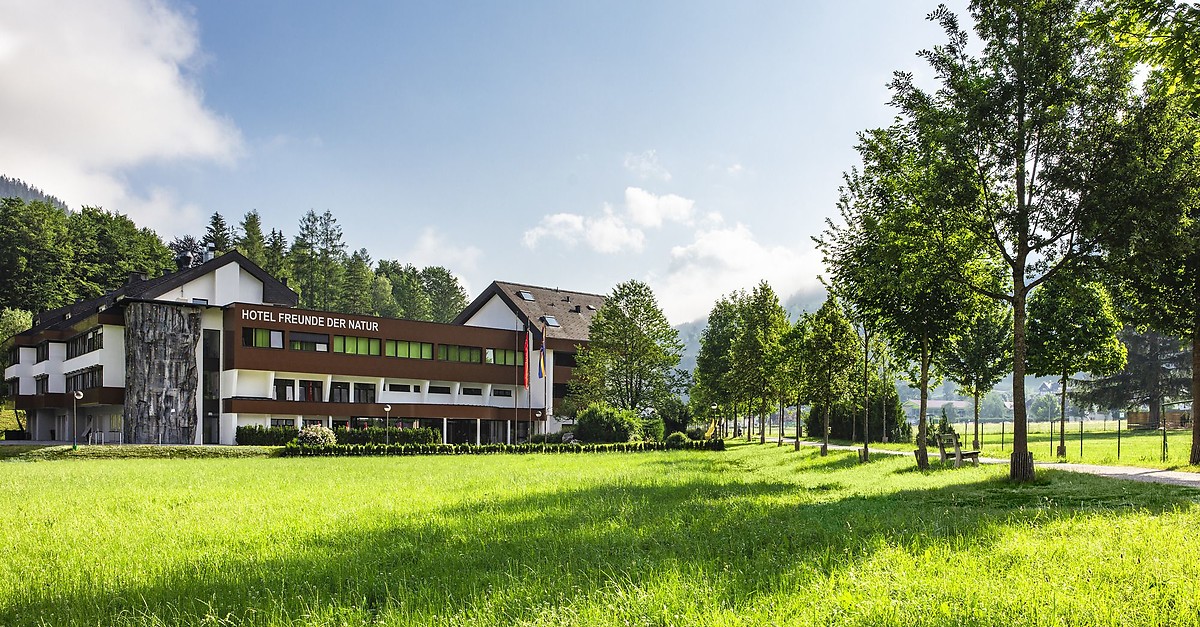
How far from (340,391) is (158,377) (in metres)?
11.6

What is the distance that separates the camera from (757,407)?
57500 millimetres

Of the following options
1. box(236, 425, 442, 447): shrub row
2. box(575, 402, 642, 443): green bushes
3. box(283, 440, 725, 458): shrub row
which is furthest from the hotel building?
box(283, 440, 725, 458): shrub row

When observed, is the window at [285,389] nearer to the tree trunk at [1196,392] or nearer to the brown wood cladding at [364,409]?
the brown wood cladding at [364,409]

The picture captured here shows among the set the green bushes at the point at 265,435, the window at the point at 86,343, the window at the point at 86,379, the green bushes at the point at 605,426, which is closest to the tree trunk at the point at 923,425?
the green bushes at the point at 605,426

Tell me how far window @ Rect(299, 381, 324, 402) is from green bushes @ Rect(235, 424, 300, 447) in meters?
5.45

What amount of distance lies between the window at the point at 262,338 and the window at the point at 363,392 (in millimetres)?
6391

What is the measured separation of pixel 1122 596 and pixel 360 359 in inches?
2211

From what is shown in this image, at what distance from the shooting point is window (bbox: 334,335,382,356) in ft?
191

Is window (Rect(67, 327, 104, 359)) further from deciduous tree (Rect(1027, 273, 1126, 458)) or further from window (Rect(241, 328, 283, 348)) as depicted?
deciduous tree (Rect(1027, 273, 1126, 458))

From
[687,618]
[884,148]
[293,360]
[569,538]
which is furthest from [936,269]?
[293,360]

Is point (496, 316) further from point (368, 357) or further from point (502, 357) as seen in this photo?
point (368, 357)

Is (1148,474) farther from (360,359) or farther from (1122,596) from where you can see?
(360,359)

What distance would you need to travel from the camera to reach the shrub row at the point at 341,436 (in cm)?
5097

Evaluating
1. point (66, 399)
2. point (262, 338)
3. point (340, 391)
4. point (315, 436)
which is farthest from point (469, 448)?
point (66, 399)
